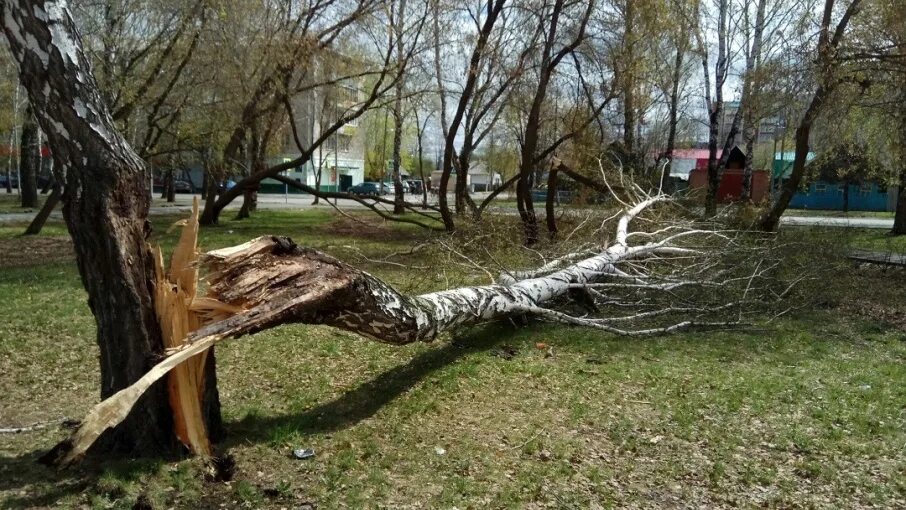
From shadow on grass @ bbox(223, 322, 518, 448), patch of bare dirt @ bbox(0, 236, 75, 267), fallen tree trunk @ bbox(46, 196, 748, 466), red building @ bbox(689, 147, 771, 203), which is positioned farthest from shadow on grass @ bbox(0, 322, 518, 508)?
red building @ bbox(689, 147, 771, 203)

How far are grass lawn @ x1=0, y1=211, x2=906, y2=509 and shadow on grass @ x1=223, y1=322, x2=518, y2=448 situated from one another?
0.07 ft

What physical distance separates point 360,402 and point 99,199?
2.25 m

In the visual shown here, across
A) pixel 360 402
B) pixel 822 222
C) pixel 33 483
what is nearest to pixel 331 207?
pixel 822 222

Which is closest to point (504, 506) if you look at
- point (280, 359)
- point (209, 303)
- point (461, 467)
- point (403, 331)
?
point (461, 467)

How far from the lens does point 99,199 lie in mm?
3557

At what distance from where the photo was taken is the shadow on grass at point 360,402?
4.29 metres

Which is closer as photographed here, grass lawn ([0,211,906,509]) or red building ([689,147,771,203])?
grass lawn ([0,211,906,509])

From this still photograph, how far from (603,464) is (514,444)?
55cm

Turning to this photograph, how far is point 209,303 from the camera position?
12.5 ft

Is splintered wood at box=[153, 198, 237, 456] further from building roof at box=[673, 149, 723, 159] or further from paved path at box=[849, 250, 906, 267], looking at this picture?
building roof at box=[673, 149, 723, 159]

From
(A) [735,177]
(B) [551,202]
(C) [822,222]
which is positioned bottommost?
(C) [822,222]

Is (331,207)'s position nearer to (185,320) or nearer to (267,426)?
(267,426)

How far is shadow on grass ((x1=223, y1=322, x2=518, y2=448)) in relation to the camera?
429cm

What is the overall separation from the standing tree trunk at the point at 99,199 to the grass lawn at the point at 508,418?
478mm
